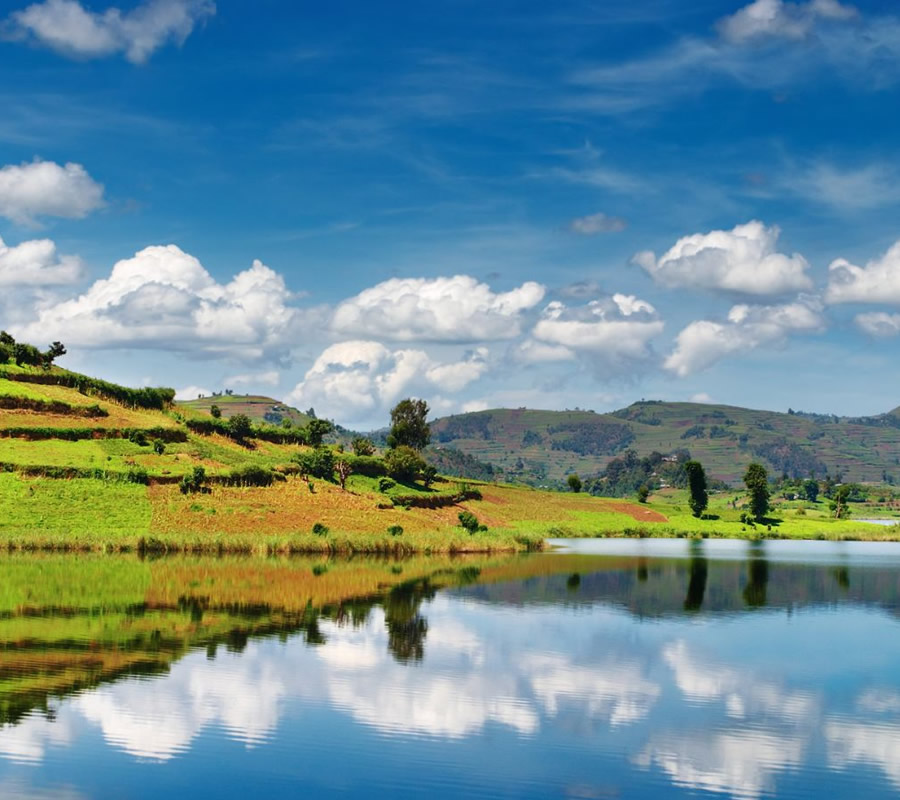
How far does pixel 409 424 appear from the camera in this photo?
180 m

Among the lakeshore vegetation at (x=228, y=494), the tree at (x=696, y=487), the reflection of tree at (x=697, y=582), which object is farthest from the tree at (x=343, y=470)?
the tree at (x=696, y=487)

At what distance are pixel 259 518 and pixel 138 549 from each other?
16.1m

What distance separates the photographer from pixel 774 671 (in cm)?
4669

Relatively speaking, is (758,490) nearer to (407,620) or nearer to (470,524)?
(470,524)

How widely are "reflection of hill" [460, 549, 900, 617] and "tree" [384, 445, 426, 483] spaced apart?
1730 inches

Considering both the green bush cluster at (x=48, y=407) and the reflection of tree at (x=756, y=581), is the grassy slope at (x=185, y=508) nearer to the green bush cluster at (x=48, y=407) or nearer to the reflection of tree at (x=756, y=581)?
the green bush cluster at (x=48, y=407)

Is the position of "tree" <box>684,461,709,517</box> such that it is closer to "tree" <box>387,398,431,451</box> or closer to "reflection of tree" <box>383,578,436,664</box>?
"tree" <box>387,398,431,451</box>

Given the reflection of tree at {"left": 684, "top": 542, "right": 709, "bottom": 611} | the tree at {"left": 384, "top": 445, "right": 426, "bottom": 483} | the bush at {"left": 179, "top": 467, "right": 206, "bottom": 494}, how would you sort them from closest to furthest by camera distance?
the reflection of tree at {"left": 684, "top": 542, "right": 709, "bottom": 611} < the bush at {"left": 179, "top": 467, "right": 206, "bottom": 494} < the tree at {"left": 384, "top": 445, "right": 426, "bottom": 483}

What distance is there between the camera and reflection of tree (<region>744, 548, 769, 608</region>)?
74188 millimetres

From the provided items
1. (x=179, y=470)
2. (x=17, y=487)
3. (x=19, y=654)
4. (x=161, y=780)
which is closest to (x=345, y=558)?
(x=179, y=470)

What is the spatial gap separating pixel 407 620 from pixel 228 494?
5755cm

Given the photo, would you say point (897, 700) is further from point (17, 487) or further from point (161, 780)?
point (17, 487)

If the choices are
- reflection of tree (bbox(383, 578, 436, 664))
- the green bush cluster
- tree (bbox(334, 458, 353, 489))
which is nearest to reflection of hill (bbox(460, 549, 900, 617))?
reflection of tree (bbox(383, 578, 436, 664))

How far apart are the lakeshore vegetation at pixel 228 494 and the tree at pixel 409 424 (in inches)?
206
